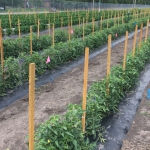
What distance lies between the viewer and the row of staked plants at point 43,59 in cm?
553

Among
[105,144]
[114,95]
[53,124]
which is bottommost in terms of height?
[105,144]

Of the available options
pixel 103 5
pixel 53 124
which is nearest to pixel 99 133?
pixel 53 124

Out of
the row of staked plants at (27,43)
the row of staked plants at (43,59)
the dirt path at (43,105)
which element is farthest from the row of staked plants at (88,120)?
the row of staked plants at (27,43)

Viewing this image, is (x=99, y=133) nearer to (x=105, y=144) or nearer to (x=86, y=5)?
(x=105, y=144)

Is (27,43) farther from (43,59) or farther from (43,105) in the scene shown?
(43,105)

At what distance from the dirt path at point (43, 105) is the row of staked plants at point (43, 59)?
0.57 metres

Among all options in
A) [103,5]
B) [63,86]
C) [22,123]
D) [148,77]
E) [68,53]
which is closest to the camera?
[22,123]

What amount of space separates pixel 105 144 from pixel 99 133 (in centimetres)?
18

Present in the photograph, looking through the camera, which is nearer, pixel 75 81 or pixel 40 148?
pixel 40 148

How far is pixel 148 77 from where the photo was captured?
6594mm

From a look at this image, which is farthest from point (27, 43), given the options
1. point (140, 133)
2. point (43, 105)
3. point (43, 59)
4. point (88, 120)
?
point (140, 133)

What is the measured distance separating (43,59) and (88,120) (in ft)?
11.3

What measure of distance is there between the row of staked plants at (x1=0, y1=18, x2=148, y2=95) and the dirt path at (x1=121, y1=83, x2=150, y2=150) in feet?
9.47

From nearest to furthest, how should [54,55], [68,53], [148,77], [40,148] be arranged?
[40,148] → [148,77] → [54,55] → [68,53]
